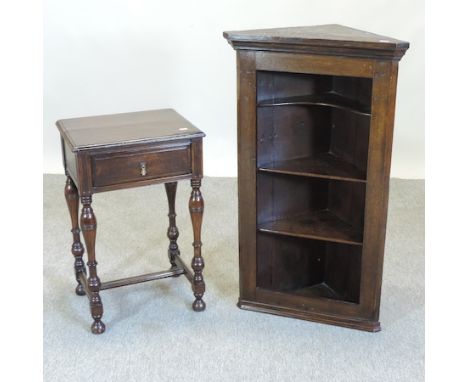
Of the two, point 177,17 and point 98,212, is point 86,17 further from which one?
point 98,212

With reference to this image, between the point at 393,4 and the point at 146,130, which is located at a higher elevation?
the point at 393,4

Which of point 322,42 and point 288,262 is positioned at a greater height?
point 322,42

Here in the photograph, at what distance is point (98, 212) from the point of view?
170 inches

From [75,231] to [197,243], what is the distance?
575 millimetres

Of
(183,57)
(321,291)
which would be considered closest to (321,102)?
(321,291)

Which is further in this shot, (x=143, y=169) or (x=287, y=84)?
(x=287, y=84)

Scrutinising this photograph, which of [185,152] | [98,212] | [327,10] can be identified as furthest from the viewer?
[327,10]

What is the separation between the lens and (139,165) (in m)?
2.82

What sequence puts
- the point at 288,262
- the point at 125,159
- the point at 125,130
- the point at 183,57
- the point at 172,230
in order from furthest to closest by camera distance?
1. the point at 183,57
2. the point at 172,230
3. the point at 288,262
4. the point at 125,130
5. the point at 125,159

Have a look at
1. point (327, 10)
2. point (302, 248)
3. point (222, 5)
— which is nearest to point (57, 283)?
point (302, 248)

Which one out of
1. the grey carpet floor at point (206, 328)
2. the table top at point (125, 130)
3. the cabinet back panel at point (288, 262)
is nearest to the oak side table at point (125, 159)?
the table top at point (125, 130)

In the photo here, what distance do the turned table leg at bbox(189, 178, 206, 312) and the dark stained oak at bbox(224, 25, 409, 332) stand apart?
0.19 metres

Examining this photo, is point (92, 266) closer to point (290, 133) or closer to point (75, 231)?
point (75, 231)

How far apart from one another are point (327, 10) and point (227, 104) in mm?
908
